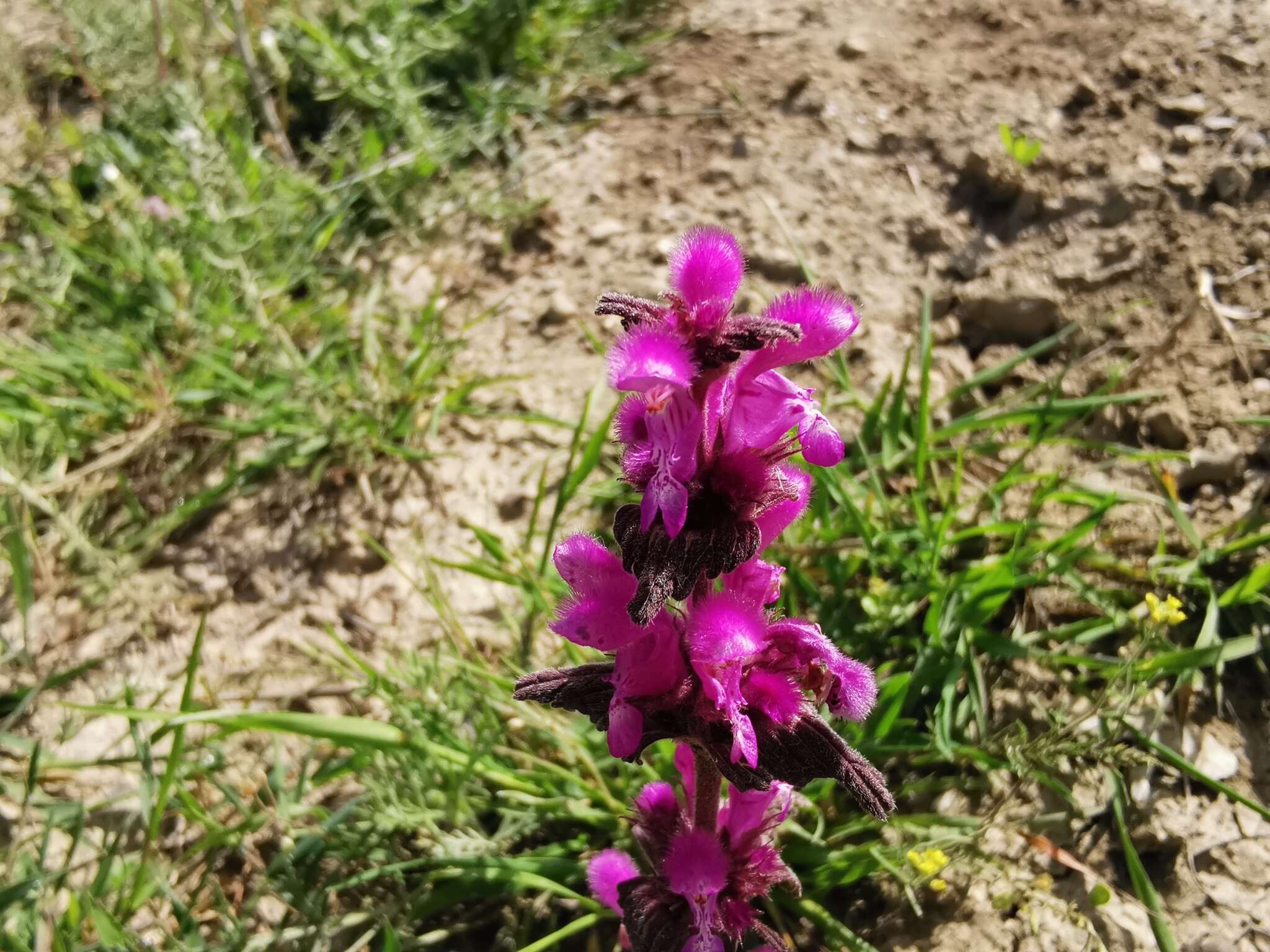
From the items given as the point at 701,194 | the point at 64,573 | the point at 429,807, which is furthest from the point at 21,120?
the point at 429,807

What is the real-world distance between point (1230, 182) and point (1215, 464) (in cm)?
123

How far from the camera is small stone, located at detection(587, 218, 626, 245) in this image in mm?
4051

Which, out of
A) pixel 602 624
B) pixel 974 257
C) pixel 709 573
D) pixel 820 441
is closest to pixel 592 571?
pixel 602 624

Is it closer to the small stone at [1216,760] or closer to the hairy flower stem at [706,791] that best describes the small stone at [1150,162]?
the small stone at [1216,760]

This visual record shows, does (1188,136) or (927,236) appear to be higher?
(1188,136)

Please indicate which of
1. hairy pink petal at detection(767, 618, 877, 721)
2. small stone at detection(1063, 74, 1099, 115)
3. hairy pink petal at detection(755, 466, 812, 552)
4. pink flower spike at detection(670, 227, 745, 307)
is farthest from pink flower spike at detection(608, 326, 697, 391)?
small stone at detection(1063, 74, 1099, 115)

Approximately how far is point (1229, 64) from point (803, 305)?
3.43 meters

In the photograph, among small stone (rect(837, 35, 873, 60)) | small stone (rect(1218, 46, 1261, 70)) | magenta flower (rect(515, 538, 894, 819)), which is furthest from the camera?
small stone (rect(837, 35, 873, 60))

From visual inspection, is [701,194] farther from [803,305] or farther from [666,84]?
[803,305]

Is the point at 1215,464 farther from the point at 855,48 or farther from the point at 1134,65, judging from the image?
the point at 855,48

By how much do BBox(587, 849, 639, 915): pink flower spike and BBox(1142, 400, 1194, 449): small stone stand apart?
230 centimetres

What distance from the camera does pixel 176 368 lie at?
3.85m

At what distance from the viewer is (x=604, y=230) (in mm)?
4078

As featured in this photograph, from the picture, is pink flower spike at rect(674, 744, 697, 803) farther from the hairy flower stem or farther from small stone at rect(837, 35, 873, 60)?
small stone at rect(837, 35, 873, 60)
